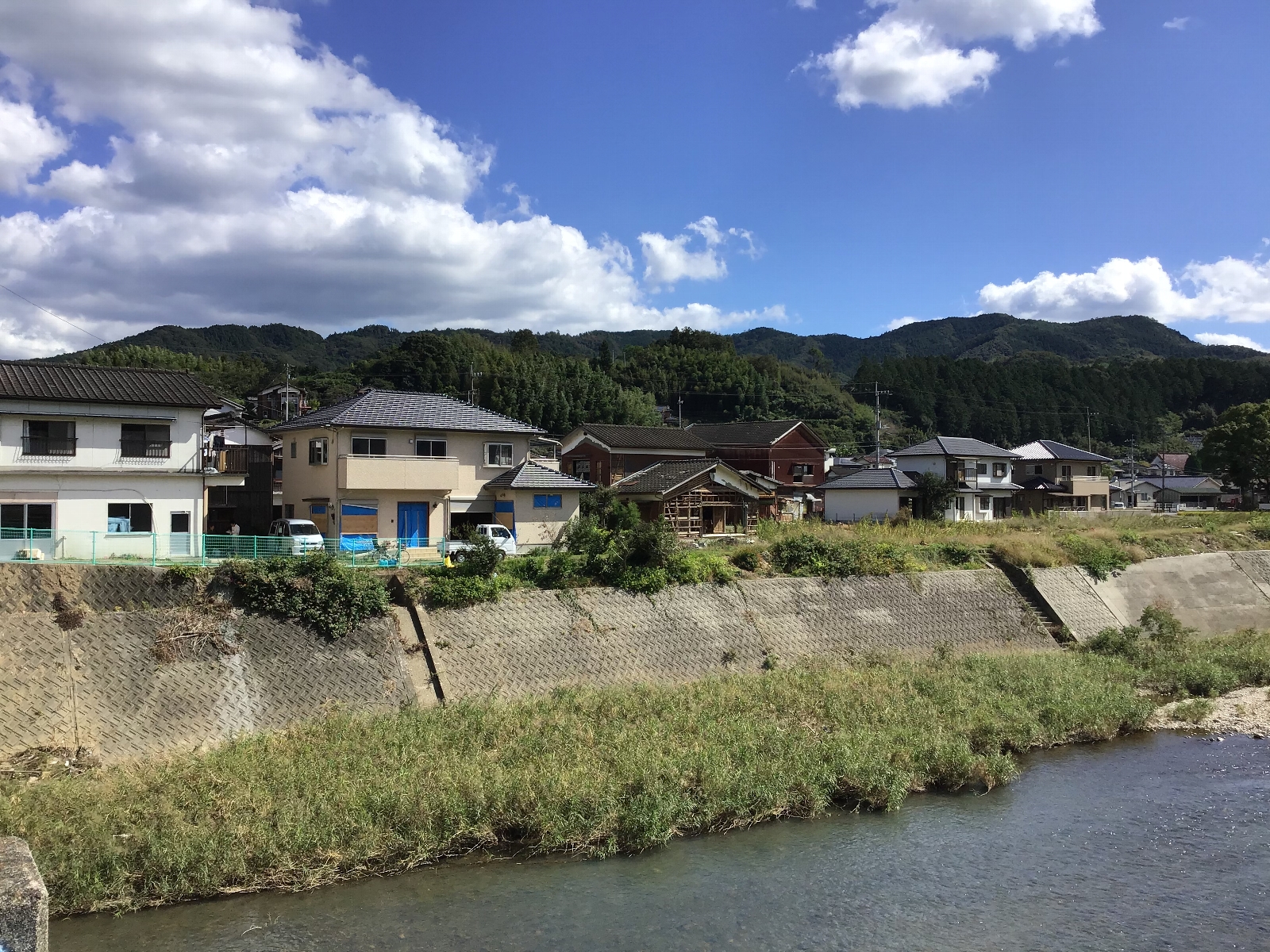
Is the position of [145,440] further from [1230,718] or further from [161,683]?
[1230,718]

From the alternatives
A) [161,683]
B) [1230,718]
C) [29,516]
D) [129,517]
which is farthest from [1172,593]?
[29,516]

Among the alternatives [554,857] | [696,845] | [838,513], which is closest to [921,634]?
[696,845]

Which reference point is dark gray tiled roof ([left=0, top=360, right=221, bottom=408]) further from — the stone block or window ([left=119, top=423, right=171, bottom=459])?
the stone block

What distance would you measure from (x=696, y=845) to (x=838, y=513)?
33.5 m

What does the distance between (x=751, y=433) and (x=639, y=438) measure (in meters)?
13.1

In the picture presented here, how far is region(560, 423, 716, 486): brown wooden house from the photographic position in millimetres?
40906

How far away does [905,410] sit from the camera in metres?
105

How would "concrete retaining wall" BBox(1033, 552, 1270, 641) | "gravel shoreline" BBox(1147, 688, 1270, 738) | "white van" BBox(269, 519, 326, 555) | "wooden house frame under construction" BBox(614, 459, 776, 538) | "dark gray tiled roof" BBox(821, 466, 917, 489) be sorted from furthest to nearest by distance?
"dark gray tiled roof" BBox(821, 466, 917, 489) < "wooden house frame under construction" BBox(614, 459, 776, 538) < "concrete retaining wall" BBox(1033, 552, 1270, 641) < "white van" BBox(269, 519, 326, 555) < "gravel shoreline" BBox(1147, 688, 1270, 738)

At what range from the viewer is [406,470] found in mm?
27281

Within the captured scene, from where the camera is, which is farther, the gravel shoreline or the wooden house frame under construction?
the wooden house frame under construction

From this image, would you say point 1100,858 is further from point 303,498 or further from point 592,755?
point 303,498

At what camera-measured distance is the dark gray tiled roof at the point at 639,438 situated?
4134 cm

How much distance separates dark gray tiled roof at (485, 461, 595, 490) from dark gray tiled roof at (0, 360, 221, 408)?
9.25 metres

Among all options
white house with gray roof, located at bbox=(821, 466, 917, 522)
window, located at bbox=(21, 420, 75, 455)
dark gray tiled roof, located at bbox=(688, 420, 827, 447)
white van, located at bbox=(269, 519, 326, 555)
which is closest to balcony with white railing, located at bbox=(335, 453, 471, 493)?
white van, located at bbox=(269, 519, 326, 555)
